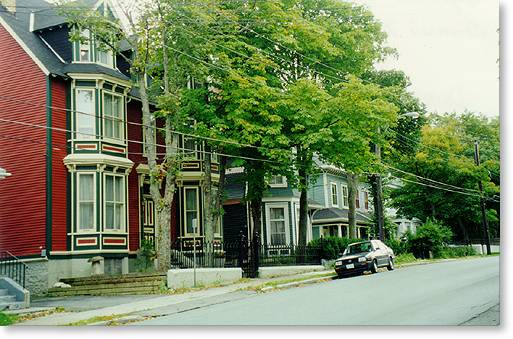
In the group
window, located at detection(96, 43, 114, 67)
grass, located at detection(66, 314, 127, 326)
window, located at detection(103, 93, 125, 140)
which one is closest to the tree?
grass, located at detection(66, 314, 127, 326)

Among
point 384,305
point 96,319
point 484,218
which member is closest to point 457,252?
point 484,218

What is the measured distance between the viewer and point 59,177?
1609cm

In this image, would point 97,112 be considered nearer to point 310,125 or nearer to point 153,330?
point 310,125

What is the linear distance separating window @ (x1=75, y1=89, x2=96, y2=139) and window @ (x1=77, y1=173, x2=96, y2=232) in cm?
120

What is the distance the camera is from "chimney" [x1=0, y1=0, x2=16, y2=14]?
14.6 m

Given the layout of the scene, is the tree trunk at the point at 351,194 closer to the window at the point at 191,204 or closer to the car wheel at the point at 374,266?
the window at the point at 191,204

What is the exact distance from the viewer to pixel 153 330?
9.19 meters

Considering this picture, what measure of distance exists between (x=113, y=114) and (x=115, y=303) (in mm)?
6461

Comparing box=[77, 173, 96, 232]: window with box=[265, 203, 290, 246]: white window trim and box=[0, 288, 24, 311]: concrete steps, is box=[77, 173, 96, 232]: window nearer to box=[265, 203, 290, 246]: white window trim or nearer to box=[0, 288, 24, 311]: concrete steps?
box=[0, 288, 24, 311]: concrete steps

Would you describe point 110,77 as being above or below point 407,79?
above

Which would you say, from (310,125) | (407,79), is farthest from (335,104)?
(407,79)

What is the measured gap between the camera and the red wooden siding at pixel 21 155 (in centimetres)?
1318

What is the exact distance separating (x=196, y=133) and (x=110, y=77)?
275 centimetres

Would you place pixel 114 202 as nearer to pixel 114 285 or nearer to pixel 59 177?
pixel 59 177
